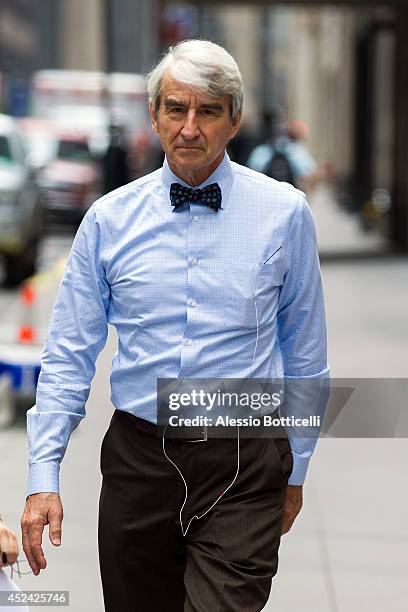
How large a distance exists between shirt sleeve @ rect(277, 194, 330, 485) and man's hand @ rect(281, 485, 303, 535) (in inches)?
0.8

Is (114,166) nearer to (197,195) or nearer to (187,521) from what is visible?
(197,195)

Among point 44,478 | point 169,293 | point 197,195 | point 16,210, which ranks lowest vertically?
point 16,210

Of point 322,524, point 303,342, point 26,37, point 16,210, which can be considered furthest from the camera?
point 26,37

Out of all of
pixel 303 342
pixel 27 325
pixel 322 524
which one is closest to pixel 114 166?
pixel 27 325

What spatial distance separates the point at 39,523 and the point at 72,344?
0.44 metres

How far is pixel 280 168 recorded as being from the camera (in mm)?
16359

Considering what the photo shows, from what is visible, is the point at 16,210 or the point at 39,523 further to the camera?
the point at 16,210

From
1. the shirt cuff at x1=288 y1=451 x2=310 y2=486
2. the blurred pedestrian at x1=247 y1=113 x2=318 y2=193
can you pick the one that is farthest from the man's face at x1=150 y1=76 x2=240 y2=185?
the blurred pedestrian at x1=247 y1=113 x2=318 y2=193

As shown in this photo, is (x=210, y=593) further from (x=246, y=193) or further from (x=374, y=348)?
(x=374, y=348)

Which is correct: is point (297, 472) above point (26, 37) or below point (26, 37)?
above

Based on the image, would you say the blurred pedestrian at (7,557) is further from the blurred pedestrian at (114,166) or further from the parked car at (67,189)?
the blurred pedestrian at (114,166)

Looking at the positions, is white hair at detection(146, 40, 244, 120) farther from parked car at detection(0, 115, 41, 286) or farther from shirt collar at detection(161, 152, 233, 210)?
parked car at detection(0, 115, 41, 286)

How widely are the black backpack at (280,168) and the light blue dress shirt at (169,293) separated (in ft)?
41.4

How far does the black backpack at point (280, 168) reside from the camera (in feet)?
53.4
